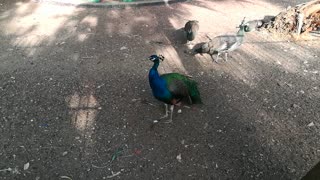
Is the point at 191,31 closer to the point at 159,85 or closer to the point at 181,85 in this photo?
the point at 181,85

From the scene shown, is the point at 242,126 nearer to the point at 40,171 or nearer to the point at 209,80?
the point at 209,80

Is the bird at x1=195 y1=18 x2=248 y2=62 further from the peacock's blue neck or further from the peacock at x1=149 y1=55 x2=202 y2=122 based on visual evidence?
the peacock's blue neck

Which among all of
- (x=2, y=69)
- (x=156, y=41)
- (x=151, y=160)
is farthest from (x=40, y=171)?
(x=156, y=41)

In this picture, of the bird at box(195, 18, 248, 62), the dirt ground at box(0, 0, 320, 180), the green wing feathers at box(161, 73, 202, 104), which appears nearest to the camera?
the dirt ground at box(0, 0, 320, 180)

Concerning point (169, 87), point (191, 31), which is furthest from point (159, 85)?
point (191, 31)

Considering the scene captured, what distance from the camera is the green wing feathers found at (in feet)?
15.2

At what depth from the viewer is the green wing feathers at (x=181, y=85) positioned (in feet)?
15.2

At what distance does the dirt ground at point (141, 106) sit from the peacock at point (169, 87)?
1.24ft

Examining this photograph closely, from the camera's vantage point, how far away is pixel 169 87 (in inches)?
180

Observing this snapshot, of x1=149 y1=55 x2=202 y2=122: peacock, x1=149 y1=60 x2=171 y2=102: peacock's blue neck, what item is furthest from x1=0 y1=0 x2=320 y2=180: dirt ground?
x1=149 y1=60 x2=171 y2=102: peacock's blue neck

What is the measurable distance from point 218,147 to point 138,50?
3189 millimetres

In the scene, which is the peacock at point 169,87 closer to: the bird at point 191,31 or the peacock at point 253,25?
the bird at point 191,31

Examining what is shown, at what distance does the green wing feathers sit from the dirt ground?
0.68 ft

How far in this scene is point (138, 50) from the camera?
6.85 meters
